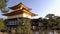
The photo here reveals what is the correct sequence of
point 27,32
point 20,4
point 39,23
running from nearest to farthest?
point 27,32 → point 39,23 → point 20,4

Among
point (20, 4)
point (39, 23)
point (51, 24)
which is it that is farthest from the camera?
point (20, 4)

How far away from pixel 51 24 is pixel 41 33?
67.7 inches

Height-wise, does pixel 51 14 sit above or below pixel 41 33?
above

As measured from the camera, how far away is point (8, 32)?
20672 millimetres

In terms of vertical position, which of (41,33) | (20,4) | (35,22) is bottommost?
(41,33)

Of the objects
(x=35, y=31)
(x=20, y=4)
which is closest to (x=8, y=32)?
(x=35, y=31)

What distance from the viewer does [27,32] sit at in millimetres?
17031

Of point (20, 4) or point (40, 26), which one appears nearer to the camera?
point (40, 26)

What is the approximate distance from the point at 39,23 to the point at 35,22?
667 millimetres

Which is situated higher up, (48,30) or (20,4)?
(20,4)

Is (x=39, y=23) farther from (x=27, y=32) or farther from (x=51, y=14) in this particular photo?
(x=27, y=32)

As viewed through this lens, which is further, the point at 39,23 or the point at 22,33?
the point at 39,23

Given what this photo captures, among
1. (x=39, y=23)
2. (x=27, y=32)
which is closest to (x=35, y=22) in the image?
(x=39, y=23)

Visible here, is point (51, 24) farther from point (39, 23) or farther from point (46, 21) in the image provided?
point (39, 23)
